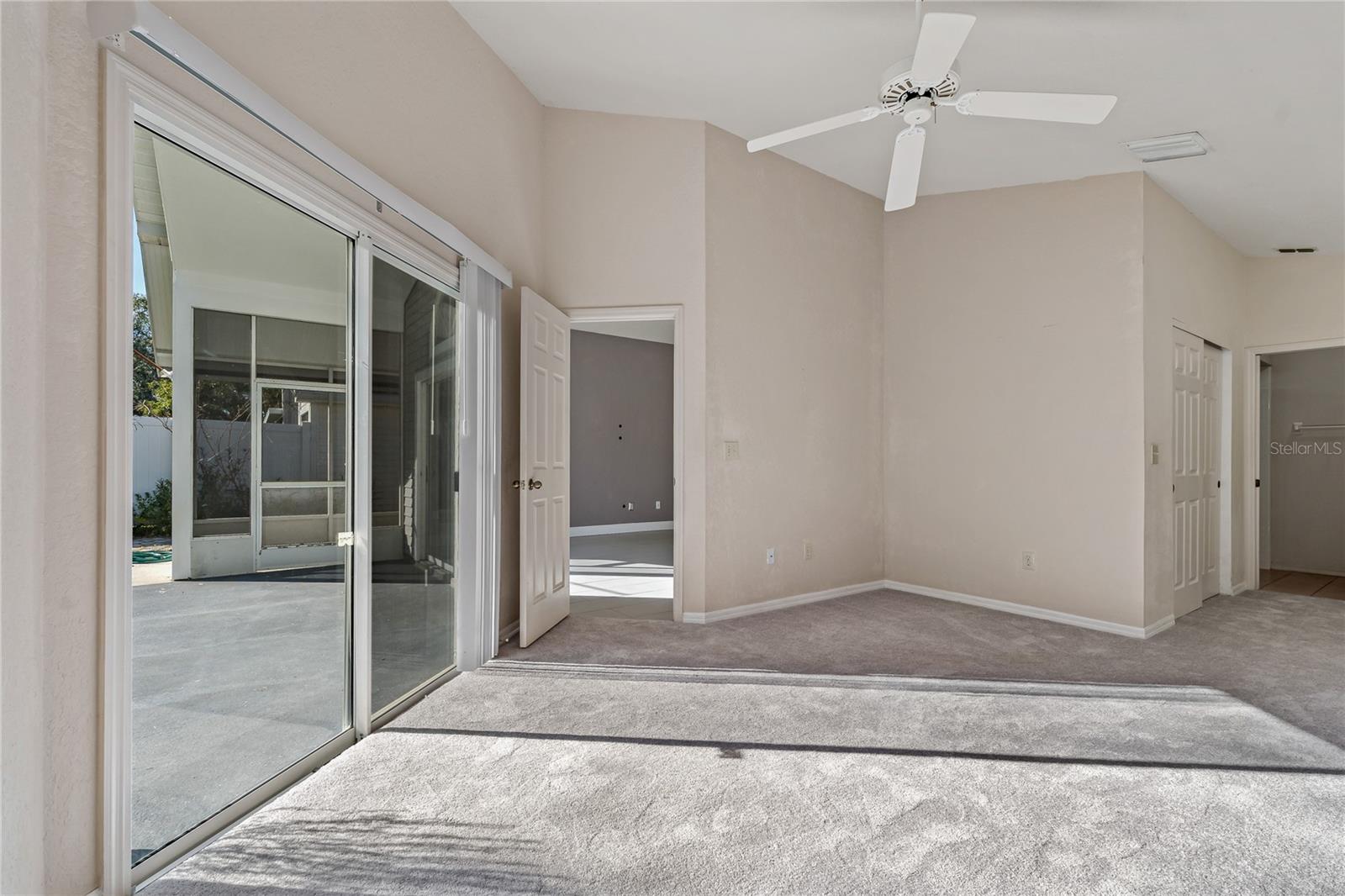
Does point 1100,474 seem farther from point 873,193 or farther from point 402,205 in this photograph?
point 402,205

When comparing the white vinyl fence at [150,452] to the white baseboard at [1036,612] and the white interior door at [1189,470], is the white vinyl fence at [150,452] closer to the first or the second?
the white baseboard at [1036,612]

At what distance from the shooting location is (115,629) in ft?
5.48

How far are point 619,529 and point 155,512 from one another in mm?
8121

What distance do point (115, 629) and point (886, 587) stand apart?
16.7 feet

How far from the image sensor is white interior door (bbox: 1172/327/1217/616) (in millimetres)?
4973

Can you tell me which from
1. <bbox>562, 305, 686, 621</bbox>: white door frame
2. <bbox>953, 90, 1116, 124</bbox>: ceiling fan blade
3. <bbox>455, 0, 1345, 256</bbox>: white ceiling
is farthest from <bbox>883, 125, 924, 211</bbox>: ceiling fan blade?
<bbox>562, 305, 686, 621</bbox>: white door frame

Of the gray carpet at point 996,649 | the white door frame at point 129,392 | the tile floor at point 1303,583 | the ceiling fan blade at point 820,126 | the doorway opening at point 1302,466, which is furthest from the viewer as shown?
the doorway opening at point 1302,466

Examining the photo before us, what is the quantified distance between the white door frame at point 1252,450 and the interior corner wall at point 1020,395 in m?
2.34

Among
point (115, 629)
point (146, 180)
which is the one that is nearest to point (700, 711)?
point (115, 629)

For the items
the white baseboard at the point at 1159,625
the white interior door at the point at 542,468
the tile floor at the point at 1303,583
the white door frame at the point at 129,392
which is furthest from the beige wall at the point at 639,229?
the tile floor at the point at 1303,583

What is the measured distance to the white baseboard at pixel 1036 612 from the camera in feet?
14.7

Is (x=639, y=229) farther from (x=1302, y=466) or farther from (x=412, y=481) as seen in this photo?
(x=1302, y=466)

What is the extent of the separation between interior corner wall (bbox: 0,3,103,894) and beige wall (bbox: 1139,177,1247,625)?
206 inches

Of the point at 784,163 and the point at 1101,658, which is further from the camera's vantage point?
the point at 784,163
